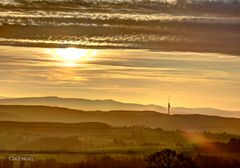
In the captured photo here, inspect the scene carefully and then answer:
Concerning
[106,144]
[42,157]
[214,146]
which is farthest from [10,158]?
[214,146]

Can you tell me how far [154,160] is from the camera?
212ft

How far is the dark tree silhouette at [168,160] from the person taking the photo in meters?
64.0

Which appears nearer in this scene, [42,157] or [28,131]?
[42,157]

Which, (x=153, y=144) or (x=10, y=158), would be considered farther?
(x=153, y=144)

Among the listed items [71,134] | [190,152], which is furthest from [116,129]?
[190,152]

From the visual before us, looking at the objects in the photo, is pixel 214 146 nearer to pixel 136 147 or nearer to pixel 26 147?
pixel 136 147

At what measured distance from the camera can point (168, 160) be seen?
210 feet

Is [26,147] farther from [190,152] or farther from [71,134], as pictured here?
[190,152]

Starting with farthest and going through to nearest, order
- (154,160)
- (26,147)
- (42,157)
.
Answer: (26,147), (42,157), (154,160)

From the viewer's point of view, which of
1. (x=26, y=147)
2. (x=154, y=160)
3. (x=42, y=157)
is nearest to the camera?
(x=154, y=160)

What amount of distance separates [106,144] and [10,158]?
28.5ft

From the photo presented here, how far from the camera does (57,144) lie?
73.4 metres

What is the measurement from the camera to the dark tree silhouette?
64.0 m

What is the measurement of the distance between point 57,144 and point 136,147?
552cm
